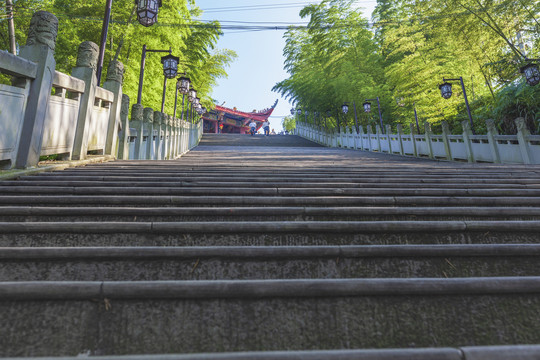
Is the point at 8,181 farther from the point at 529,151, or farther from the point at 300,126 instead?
the point at 300,126

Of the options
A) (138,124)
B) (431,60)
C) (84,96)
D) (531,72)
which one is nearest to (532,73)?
(531,72)

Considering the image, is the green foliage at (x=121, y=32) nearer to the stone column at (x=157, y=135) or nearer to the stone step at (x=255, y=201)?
the stone column at (x=157, y=135)

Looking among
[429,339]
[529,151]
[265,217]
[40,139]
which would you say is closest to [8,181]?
[40,139]

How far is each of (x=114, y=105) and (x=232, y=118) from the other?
41.7 metres

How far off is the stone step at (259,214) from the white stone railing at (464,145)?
7678 mm

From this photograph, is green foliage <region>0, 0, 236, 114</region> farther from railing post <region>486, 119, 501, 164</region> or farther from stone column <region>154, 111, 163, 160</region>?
railing post <region>486, 119, 501, 164</region>

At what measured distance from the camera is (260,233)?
198cm

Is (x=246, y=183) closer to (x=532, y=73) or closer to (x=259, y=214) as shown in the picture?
(x=259, y=214)

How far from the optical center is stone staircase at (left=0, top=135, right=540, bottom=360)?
48.9 inches

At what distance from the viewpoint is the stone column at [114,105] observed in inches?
248

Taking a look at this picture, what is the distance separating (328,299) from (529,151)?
31.3 feet

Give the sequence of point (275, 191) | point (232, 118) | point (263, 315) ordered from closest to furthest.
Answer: point (263, 315)
point (275, 191)
point (232, 118)

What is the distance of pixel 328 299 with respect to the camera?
1383mm

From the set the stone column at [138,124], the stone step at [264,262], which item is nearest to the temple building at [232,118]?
the stone column at [138,124]
